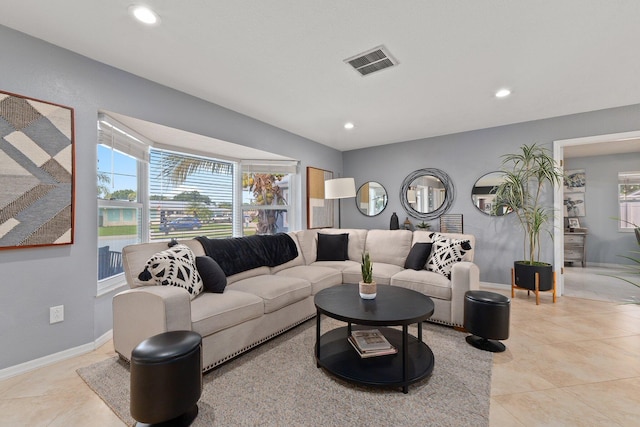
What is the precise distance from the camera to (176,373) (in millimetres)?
1436

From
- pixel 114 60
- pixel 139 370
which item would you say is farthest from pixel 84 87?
pixel 139 370

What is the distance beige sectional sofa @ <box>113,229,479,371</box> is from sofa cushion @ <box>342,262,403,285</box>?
0.04 feet

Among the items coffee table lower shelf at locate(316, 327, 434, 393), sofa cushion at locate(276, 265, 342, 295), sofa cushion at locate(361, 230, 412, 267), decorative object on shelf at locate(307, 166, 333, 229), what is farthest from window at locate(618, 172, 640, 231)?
coffee table lower shelf at locate(316, 327, 434, 393)

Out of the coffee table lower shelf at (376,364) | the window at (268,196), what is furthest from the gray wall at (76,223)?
the coffee table lower shelf at (376,364)

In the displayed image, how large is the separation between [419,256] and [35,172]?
11.9 ft

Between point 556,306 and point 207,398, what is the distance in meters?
4.00

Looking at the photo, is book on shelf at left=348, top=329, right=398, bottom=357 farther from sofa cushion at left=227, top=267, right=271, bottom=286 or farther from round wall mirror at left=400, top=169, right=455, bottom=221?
round wall mirror at left=400, top=169, right=455, bottom=221

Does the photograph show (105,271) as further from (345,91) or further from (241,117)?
(345,91)

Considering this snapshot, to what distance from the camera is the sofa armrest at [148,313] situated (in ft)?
5.92

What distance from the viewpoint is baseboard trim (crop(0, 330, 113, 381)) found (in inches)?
77.9

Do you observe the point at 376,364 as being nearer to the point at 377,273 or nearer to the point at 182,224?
the point at 377,273

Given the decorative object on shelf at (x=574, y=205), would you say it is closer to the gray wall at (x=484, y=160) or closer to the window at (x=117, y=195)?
the gray wall at (x=484, y=160)

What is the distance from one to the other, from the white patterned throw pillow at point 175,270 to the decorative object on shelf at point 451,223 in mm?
3881

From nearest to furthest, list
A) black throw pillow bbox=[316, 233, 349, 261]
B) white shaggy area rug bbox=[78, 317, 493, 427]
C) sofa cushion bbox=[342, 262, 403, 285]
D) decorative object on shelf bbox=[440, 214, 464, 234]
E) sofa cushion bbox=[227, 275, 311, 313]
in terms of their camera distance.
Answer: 1. white shaggy area rug bbox=[78, 317, 493, 427]
2. sofa cushion bbox=[227, 275, 311, 313]
3. sofa cushion bbox=[342, 262, 403, 285]
4. black throw pillow bbox=[316, 233, 349, 261]
5. decorative object on shelf bbox=[440, 214, 464, 234]
